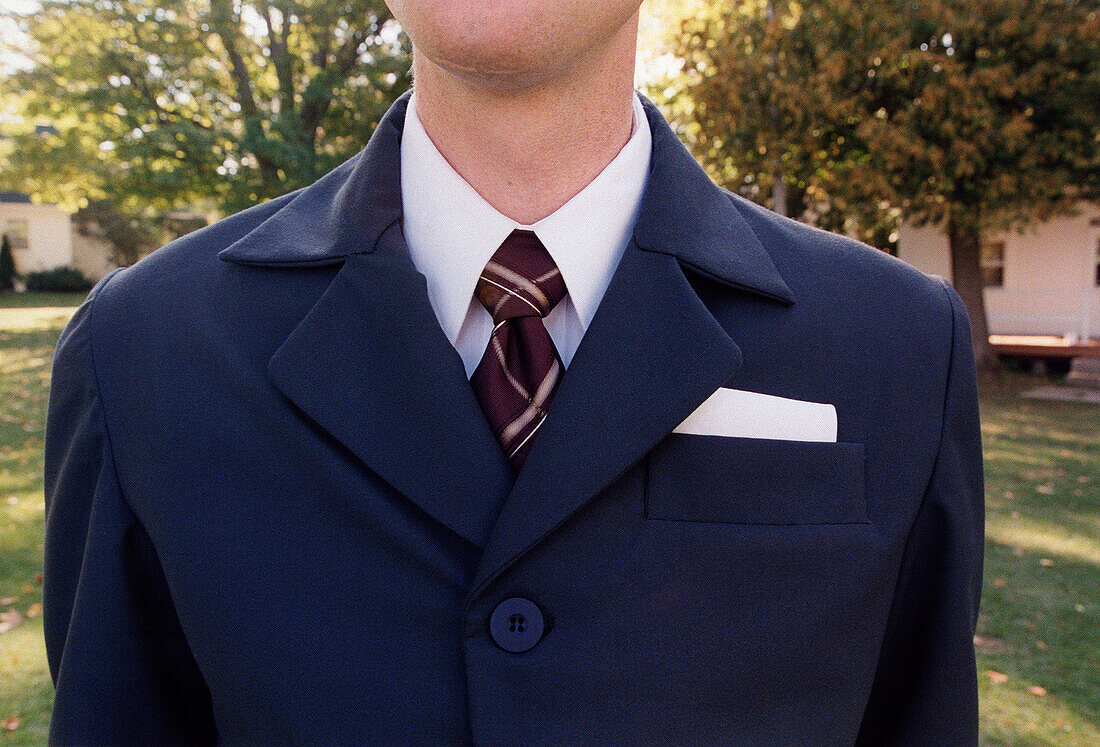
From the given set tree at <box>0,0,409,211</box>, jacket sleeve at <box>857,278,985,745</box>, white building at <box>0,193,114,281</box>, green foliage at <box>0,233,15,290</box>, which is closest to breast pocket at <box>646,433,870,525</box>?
jacket sleeve at <box>857,278,985,745</box>

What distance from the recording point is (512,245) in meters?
1.30

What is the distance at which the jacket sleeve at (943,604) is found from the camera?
1318 millimetres

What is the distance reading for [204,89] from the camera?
61.7 feet

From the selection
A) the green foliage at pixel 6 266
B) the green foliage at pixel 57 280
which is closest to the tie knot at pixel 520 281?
the green foliage at pixel 57 280

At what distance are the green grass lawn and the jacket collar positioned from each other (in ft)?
12.1

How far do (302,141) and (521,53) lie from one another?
17.6 m

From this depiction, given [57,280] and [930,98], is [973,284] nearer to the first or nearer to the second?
[930,98]

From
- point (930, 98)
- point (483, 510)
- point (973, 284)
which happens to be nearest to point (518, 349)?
point (483, 510)

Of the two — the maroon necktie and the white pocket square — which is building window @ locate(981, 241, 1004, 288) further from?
the maroon necktie

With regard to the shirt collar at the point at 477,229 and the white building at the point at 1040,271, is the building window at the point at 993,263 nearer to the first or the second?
the white building at the point at 1040,271

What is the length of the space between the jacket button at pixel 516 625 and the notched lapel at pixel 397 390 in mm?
93

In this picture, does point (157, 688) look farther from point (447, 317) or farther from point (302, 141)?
point (302, 141)

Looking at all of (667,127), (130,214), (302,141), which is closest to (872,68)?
(302,141)

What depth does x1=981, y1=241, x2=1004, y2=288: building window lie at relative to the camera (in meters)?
19.4
